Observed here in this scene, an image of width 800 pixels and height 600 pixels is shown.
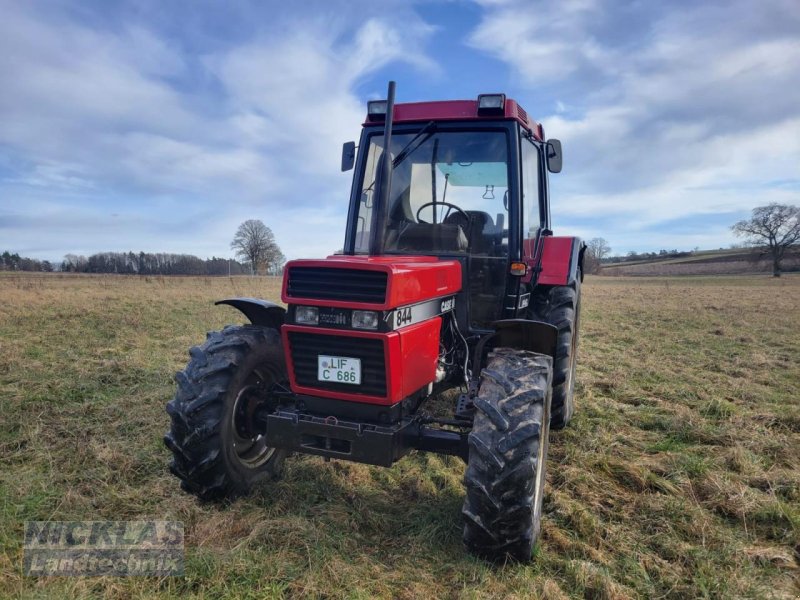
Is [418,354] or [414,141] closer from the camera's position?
[418,354]

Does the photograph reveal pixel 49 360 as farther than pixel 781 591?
Yes

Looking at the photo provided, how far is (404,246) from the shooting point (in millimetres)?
4305

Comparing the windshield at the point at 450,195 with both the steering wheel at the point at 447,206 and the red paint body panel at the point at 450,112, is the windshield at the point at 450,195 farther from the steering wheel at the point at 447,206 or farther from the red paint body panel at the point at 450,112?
the red paint body panel at the point at 450,112

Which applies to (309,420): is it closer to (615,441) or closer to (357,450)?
(357,450)

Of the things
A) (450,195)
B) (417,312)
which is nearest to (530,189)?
(450,195)

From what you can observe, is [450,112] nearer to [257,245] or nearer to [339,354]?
[339,354]

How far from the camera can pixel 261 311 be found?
3982mm

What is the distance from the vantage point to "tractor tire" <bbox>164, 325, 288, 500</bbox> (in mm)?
3359

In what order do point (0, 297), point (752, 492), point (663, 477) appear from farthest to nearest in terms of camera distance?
point (0, 297) < point (663, 477) < point (752, 492)

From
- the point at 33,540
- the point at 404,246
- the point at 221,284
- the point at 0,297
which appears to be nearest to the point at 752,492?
the point at 404,246

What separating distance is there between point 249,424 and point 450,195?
2.34 metres

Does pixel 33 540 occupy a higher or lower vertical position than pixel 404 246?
lower

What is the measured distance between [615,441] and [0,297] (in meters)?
15.8
